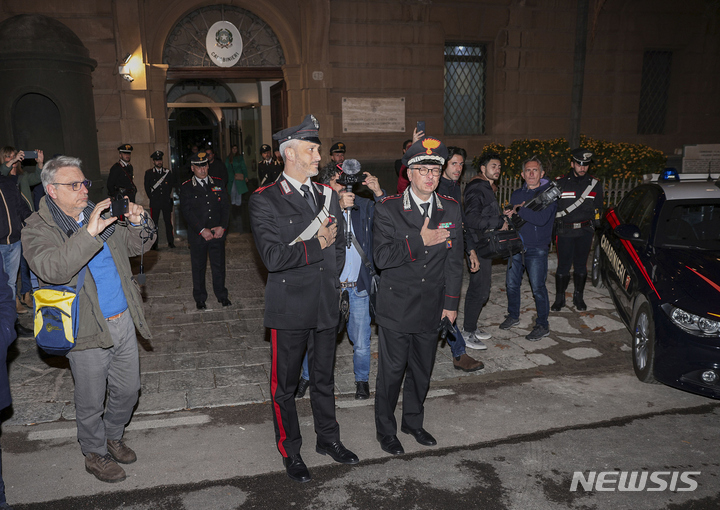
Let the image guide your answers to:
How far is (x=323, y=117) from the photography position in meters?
15.1

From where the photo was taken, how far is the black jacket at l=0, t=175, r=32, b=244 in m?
6.57

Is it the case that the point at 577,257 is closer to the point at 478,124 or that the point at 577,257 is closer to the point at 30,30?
the point at 478,124

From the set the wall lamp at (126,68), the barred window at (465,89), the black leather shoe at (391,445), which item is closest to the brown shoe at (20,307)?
the black leather shoe at (391,445)

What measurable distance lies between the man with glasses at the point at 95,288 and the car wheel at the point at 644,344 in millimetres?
4650

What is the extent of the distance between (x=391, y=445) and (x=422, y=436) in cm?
29

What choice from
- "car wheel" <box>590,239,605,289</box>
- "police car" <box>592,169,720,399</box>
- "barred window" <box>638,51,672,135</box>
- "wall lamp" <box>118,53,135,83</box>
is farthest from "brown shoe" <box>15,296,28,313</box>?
"barred window" <box>638,51,672,135</box>

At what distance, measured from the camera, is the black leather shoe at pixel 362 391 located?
5.39m

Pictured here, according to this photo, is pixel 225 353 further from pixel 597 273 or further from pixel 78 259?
pixel 597 273

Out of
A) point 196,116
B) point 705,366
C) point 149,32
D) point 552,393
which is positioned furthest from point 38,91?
point 196,116

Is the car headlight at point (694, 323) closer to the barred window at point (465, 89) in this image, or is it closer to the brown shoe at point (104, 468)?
the brown shoe at point (104, 468)

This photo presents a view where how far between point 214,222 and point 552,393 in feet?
16.5

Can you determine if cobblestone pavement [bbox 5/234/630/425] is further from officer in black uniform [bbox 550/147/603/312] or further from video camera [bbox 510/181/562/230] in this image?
video camera [bbox 510/181/562/230]

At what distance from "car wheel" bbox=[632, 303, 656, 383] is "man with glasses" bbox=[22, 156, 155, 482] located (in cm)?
465
